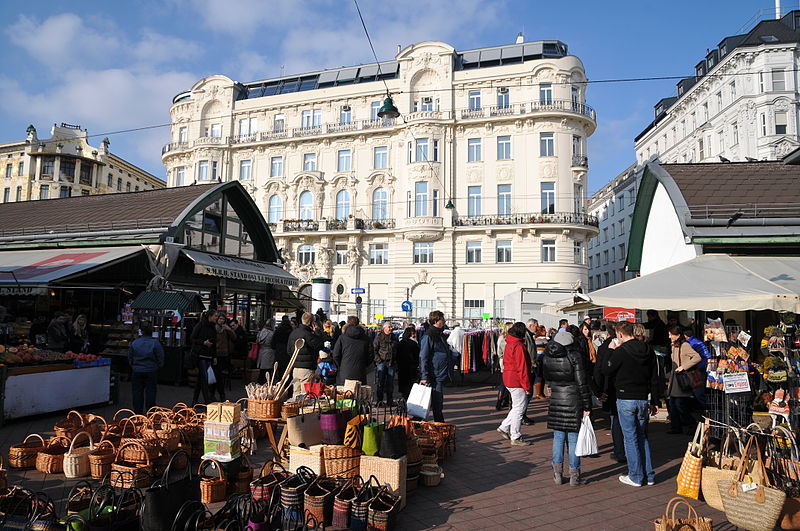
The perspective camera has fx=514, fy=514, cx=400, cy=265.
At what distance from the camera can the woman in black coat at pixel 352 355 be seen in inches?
328

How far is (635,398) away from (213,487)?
4579mm

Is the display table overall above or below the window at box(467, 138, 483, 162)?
below

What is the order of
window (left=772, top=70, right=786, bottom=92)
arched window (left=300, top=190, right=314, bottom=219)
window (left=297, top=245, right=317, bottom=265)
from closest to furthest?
1. window (left=772, top=70, right=786, bottom=92)
2. window (left=297, top=245, right=317, bottom=265)
3. arched window (left=300, top=190, right=314, bottom=219)

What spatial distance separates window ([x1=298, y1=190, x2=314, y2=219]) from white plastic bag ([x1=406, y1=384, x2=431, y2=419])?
34987 millimetres

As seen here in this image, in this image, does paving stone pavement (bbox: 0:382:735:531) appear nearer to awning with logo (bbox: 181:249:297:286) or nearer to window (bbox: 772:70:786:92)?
awning with logo (bbox: 181:249:297:286)

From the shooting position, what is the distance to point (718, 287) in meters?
7.71

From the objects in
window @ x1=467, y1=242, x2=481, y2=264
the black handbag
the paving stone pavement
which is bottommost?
the paving stone pavement

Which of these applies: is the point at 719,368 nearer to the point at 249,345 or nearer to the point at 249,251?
the point at 249,345

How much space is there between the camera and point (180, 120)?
149 feet

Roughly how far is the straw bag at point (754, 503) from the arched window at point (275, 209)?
39.6 metres

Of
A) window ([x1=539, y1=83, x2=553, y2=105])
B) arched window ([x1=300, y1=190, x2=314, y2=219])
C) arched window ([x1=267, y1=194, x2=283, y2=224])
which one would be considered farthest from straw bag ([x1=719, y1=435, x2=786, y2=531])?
arched window ([x1=267, y1=194, x2=283, y2=224])

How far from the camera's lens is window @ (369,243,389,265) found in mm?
39156

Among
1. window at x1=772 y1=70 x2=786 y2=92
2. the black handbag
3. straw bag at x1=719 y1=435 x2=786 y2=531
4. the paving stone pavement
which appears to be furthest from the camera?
window at x1=772 y1=70 x2=786 y2=92

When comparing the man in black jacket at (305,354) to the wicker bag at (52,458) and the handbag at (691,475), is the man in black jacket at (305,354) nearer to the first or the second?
the wicker bag at (52,458)
